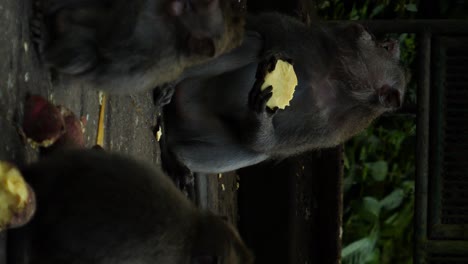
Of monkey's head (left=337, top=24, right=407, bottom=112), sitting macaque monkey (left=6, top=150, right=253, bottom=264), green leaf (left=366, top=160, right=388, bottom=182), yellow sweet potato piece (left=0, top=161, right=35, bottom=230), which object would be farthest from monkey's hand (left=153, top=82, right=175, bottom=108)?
green leaf (left=366, top=160, right=388, bottom=182)

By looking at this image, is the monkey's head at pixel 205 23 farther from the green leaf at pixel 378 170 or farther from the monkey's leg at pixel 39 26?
the green leaf at pixel 378 170

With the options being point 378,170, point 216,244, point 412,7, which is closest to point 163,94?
point 216,244

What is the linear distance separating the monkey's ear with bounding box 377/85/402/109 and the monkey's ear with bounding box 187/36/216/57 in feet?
4.28

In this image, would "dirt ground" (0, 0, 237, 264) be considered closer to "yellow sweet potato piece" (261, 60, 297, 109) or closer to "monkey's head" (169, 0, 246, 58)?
"monkey's head" (169, 0, 246, 58)

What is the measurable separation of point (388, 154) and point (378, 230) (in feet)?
2.20

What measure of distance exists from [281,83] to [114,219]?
4.28 feet

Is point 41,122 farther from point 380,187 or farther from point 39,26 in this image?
point 380,187

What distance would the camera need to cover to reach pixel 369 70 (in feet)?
10.8

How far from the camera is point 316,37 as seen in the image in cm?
315

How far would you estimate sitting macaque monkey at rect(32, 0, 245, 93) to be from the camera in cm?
205

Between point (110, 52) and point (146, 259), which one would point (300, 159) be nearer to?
point (110, 52)

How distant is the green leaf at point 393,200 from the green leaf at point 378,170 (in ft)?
0.50

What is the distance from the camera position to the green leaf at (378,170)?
A: 649 cm

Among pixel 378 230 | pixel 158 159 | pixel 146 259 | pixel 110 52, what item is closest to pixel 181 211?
pixel 146 259
